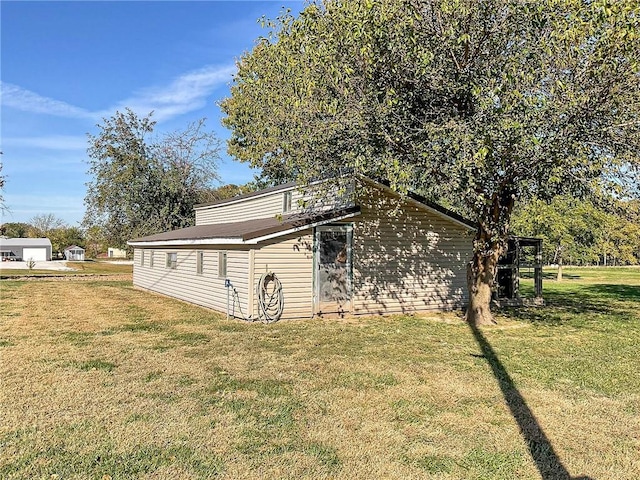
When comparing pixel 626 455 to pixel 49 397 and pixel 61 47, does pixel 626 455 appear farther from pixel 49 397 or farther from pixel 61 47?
pixel 61 47

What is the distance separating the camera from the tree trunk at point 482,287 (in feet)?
35.1

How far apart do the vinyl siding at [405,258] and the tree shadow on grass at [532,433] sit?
17.4 feet

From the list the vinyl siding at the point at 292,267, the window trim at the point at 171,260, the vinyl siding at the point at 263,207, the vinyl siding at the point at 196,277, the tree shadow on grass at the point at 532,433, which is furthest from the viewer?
the window trim at the point at 171,260

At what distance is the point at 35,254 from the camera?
62.8 metres

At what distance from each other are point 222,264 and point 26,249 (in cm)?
6234

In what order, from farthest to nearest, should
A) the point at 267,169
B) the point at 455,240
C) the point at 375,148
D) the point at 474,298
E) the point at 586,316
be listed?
the point at 267,169 → the point at 455,240 → the point at 586,316 → the point at 474,298 → the point at 375,148

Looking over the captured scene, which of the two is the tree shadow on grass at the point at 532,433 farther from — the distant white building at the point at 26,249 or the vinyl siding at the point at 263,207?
the distant white building at the point at 26,249

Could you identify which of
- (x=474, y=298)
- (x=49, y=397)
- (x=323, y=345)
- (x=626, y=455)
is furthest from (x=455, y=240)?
(x=49, y=397)

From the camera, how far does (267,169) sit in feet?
86.8

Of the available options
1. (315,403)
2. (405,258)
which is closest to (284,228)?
(405,258)

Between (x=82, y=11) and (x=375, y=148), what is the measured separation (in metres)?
8.29

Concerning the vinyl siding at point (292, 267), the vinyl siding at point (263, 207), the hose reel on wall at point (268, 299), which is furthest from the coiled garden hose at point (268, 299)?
the vinyl siding at point (263, 207)

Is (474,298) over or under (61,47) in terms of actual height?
under

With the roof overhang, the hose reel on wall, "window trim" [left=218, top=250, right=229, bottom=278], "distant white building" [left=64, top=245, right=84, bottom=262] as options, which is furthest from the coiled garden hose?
"distant white building" [left=64, top=245, right=84, bottom=262]
